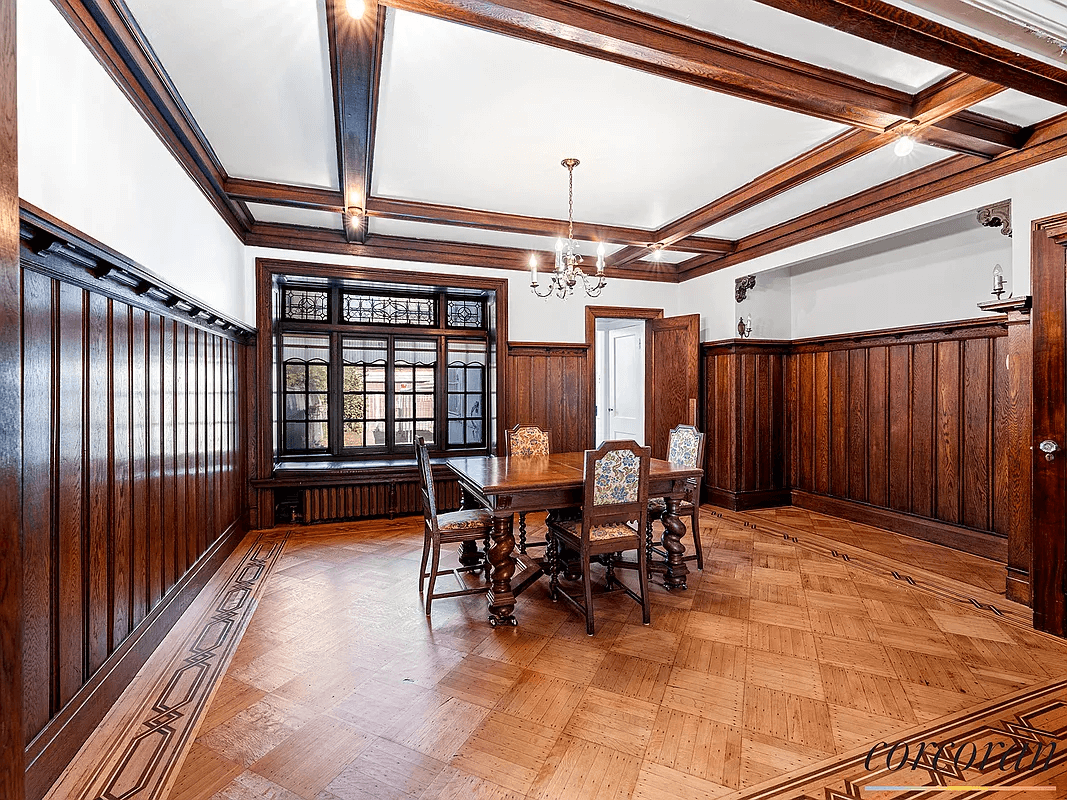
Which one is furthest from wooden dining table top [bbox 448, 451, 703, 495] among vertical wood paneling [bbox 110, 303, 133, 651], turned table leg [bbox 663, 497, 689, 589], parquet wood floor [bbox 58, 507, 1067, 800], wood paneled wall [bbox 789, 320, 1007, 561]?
wood paneled wall [bbox 789, 320, 1007, 561]

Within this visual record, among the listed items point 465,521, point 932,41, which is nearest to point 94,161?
point 465,521

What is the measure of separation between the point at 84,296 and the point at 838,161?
404cm

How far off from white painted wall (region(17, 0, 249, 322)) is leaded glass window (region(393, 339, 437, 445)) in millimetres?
2498

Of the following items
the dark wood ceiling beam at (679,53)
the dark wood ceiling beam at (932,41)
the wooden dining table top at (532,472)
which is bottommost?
the wooden dining table top at (532,472)

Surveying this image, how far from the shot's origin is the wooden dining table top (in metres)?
3.09

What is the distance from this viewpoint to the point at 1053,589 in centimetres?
292

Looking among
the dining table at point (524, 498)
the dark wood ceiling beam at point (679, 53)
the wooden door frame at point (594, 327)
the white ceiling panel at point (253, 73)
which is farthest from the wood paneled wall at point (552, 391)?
the dark wood ceiling beam at point (679, 53)

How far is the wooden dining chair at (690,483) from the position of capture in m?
3.84

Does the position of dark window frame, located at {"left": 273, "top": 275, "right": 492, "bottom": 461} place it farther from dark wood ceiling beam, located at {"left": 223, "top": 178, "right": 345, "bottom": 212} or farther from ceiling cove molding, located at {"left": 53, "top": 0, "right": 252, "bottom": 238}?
ceiling cove molding, located at {"left": 53, "top": 0, "right": 252, "bottom": 238}

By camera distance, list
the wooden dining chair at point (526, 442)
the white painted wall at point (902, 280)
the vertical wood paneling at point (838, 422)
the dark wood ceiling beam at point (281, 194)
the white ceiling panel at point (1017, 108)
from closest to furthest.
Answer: the white ceiling panel at point (1017, 108), the dark wood ceiling beam at point (281, 194), the white painted wall at point (902, 280), the wooden dining chair at point (526, 442), the vertical wood paneling at point (838, 422)

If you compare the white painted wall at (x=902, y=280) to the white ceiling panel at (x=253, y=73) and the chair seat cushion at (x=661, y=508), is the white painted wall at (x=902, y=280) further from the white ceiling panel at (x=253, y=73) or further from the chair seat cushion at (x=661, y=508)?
the white ceiling panel at (x=253, y=73)

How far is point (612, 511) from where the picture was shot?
3.08 metres

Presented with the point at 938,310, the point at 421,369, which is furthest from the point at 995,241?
the point at 421,369

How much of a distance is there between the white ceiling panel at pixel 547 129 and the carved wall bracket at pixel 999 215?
125cm
